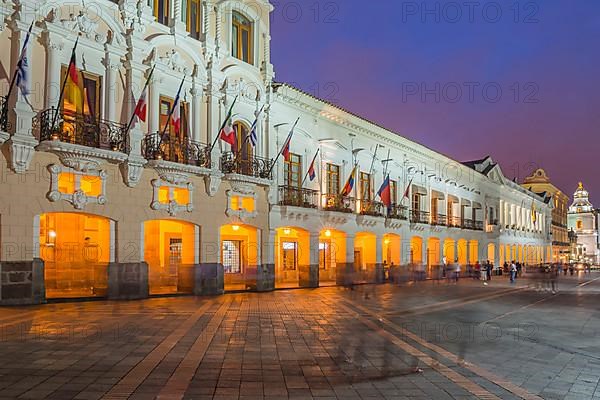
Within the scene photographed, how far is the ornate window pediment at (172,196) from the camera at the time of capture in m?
21.0

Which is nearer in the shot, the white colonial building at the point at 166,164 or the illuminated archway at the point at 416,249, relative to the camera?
the white colonial building at the point at 166,164

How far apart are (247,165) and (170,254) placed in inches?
217

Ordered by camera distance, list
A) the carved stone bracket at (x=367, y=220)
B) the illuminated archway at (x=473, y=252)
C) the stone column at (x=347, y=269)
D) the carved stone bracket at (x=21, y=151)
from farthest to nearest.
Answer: the illuminated archway at (x=473, y=252) < the carved stone bracket at (x=367, y=220) < the stone column at (x=347, y=269) < the carved stone bracket at (x=21, y=151)

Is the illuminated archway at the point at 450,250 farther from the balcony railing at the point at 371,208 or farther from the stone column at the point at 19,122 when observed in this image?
the stone column at the point at 19,122

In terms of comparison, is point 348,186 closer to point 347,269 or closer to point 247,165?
point 347,269

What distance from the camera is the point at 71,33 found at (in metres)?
18.3

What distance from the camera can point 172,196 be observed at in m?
21.7

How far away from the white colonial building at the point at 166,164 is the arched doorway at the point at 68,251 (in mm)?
56

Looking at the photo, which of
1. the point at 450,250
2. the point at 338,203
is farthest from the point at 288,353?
the point at 450,250

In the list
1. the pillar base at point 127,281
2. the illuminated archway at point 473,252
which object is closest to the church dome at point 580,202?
the illuminated archway at point 473,252

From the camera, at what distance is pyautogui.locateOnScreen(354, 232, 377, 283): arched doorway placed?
34719 millimetres

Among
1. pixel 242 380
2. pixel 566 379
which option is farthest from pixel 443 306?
pixel 242 380

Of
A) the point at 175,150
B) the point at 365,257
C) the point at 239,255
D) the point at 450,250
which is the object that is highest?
the point at 175,150

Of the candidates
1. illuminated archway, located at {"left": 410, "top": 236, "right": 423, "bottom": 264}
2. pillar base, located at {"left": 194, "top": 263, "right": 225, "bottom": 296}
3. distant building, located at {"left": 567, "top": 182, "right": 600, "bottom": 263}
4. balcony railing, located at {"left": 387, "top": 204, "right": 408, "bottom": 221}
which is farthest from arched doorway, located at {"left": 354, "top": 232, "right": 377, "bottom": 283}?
distant building, located at {"left": 567, "top": 182, "right": 600, "bottom": 263}
